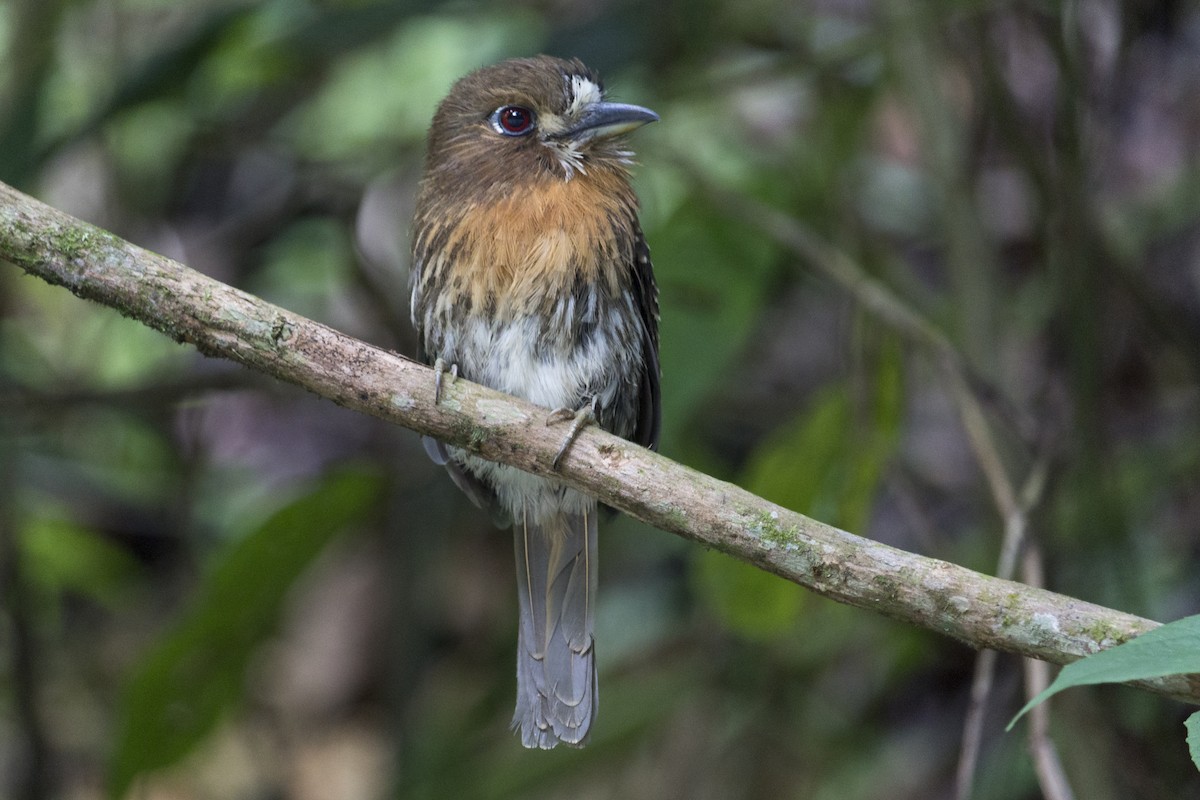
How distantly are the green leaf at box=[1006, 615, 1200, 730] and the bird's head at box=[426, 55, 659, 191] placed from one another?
141 centimetres

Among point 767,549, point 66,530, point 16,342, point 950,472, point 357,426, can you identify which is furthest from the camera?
point 357,426

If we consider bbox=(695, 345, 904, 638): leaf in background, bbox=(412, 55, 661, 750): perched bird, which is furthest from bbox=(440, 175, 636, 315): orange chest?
bbox=(695, 345, 904, 638): leaf in background

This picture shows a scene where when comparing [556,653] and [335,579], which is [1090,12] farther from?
[335,579]

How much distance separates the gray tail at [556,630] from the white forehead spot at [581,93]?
699 mm

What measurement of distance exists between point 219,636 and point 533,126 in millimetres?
1118

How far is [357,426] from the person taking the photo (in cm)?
409

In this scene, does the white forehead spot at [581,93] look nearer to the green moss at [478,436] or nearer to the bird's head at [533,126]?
the bird's head at [533,126]

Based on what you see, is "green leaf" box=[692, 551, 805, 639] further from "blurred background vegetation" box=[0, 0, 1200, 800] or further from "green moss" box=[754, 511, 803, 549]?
"green moss" box=[754, 511, 803, 549]

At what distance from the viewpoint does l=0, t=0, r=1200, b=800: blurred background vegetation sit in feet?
8.50

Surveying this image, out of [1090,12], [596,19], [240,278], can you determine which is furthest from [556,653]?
[1090,12]

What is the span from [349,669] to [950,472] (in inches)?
72.5

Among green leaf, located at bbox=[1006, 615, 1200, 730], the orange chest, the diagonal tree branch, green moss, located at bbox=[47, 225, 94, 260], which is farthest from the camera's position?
the orange chest

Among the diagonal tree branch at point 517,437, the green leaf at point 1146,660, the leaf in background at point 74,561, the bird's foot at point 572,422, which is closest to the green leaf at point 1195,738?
the green leaf at point 1146,660

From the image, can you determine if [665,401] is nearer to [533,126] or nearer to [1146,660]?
[533,126]
